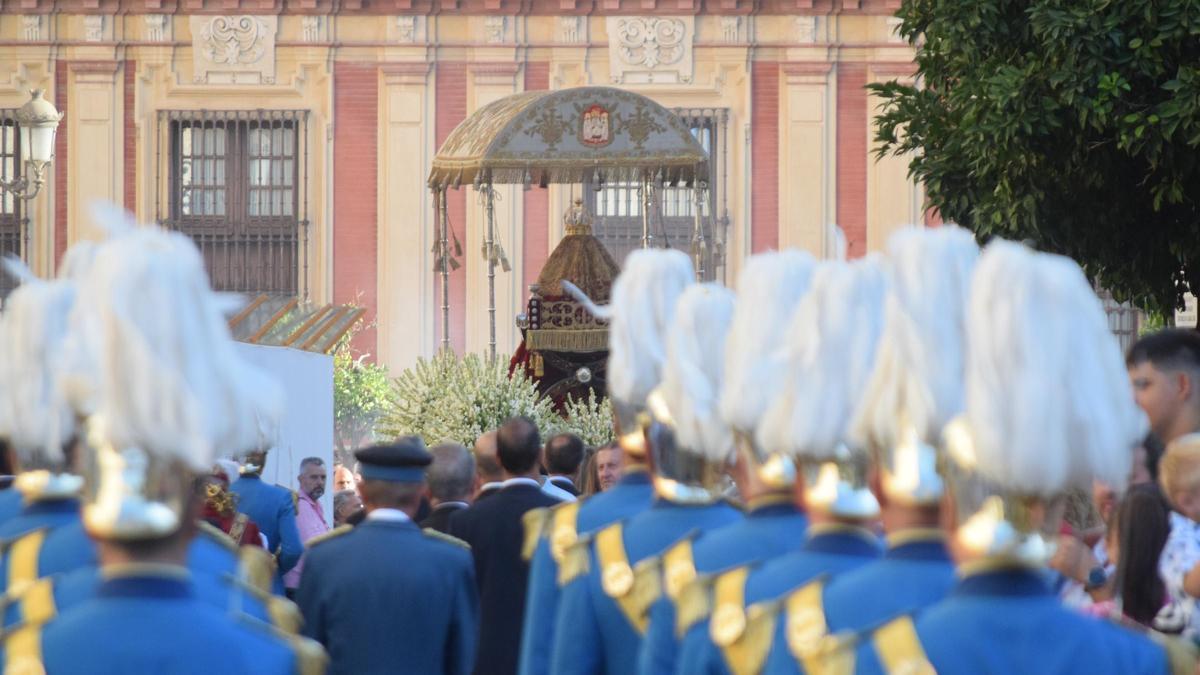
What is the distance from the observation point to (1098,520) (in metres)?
7.02

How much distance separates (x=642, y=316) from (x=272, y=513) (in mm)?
4803

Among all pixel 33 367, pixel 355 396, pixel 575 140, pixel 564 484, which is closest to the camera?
pixel 33 367

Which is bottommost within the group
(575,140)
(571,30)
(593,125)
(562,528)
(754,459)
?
(562,528)

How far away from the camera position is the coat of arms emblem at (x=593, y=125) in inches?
744

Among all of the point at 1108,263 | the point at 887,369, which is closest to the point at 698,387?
the point at 887,369

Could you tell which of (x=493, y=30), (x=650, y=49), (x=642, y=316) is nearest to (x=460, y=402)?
(x=642, y=316)

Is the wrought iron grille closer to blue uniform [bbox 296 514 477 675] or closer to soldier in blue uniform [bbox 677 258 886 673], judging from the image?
blue uniform [bbox 296 514 477 675]

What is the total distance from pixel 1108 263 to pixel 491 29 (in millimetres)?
14908

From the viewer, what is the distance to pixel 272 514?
10211 millimetres

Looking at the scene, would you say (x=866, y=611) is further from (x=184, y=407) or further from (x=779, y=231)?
(x=779, y=231)

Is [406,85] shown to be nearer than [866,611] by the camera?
No

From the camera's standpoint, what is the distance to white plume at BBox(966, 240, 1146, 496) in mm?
3307

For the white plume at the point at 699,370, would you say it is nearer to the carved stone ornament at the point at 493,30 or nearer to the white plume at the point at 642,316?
the white plume at the point at 642,316

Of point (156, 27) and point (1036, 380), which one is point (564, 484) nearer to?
point (1036, 380)
